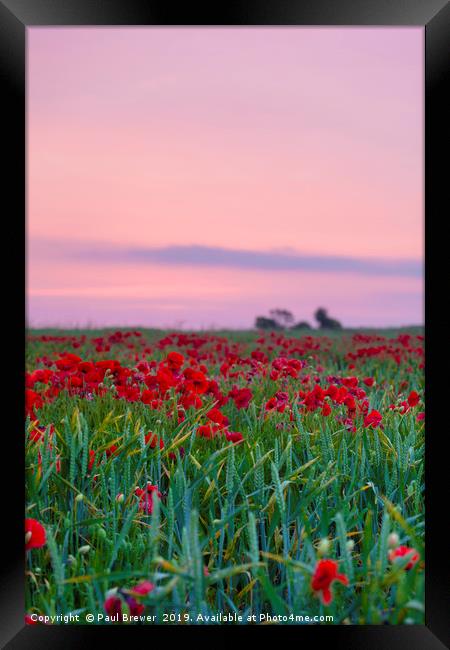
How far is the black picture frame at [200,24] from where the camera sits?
1617mm

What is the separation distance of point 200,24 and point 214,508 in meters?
1.42

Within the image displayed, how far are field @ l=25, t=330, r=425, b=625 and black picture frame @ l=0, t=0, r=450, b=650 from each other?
0.07 meters

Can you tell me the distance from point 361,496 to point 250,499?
0.38m

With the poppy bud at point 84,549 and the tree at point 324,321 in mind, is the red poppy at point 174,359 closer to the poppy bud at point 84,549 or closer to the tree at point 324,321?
the poppy bud at point 84,549

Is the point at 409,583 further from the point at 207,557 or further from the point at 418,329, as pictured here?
the point at 418,329

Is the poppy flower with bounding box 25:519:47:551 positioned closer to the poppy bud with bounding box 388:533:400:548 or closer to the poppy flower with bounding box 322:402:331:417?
the poppy bud with bounding box 388:533:400:548

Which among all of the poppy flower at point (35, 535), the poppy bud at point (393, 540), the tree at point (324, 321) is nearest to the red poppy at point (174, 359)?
the poppy flower at point (35, 535)

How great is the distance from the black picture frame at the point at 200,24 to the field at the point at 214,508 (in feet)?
0.22

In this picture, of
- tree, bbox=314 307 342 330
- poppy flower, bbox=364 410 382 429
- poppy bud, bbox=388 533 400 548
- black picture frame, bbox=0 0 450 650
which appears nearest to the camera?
poppy bud, bbox=388 533 400 548

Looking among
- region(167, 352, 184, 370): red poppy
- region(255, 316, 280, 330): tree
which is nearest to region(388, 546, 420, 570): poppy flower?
region(167, 352, 184, 370): red poppy

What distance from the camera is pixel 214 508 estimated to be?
194cm

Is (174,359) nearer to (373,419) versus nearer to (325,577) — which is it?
(373,419)

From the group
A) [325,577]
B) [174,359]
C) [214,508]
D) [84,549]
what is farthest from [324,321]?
[325,577]

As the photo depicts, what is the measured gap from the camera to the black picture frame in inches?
63.7
